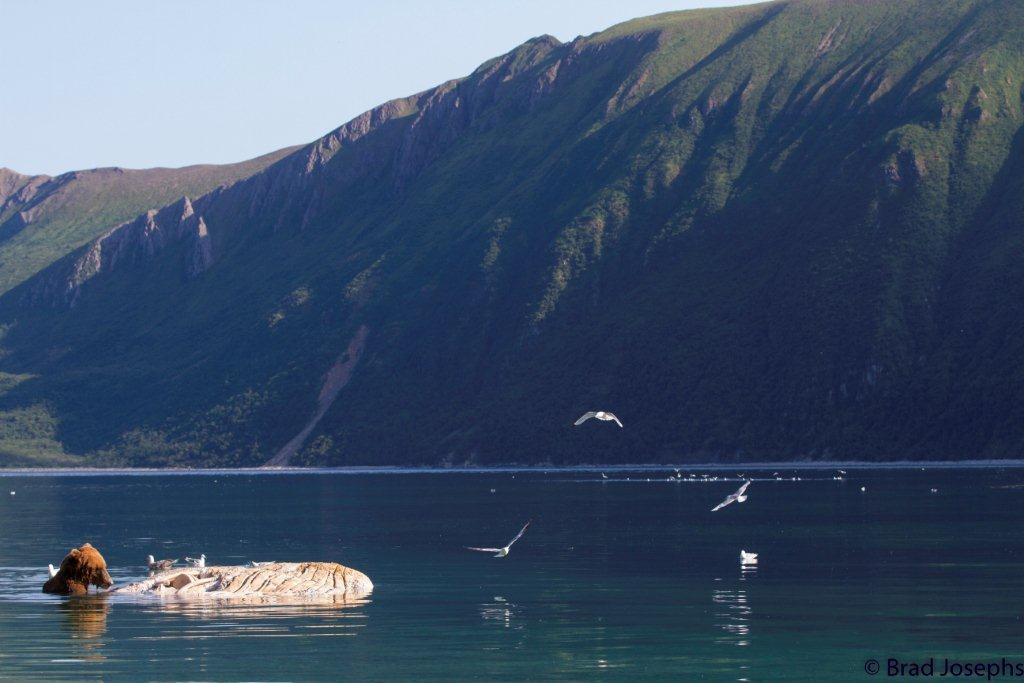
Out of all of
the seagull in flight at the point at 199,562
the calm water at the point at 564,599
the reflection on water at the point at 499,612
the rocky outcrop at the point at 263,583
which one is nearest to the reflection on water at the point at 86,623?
the calm water at the point at 564,599

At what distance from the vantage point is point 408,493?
171125mm

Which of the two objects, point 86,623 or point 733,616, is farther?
point 86,623

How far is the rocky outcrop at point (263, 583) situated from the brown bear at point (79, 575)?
1.13m

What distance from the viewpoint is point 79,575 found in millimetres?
66688

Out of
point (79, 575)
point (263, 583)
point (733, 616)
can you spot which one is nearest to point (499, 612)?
point (733, 616)

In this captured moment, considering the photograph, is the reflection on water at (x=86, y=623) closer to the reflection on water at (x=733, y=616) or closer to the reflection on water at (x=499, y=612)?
the reflection on water at (x=499, y=612)

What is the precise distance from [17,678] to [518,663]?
13.0 meters

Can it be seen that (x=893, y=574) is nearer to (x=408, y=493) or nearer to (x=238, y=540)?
(x=238, y=540)

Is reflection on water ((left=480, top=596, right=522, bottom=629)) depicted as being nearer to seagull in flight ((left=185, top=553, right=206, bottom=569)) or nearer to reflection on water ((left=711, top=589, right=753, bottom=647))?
reflection on water ((left=711, top=589, right=753, bottom=647))

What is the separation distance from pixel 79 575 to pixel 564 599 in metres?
19.4

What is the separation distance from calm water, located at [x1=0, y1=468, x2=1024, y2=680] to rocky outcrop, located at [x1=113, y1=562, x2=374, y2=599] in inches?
72.4

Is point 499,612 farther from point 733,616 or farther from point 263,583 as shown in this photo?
point 263,583

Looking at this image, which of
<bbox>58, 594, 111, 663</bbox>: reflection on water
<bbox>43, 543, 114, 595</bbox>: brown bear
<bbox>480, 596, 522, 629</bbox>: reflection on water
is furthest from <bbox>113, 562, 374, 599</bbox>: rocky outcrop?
<bbox>480, 596, 522, 629</bbox>: reflection on water

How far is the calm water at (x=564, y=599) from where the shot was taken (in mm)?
46312
